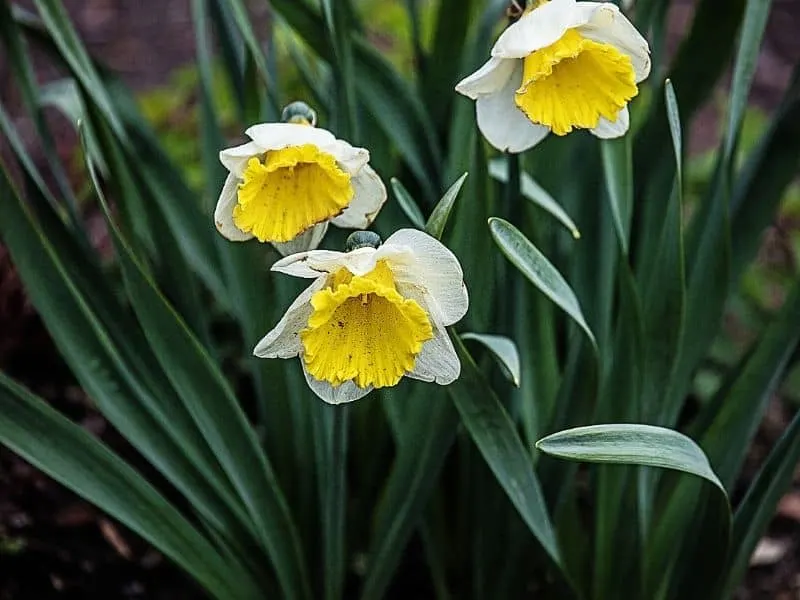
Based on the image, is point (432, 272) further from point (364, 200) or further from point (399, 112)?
point (399, 112)

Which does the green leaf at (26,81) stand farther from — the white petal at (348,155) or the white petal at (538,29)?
the white petal at (538,29)

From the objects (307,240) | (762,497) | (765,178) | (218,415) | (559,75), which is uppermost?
(559,75)

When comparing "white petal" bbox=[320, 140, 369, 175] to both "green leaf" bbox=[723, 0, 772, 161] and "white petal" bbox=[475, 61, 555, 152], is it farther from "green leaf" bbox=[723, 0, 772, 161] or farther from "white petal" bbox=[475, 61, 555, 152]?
"green leaf" bbox=[723, 0, 772, 161]

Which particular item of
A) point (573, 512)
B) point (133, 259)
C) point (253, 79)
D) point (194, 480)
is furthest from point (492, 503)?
point (253, 79)

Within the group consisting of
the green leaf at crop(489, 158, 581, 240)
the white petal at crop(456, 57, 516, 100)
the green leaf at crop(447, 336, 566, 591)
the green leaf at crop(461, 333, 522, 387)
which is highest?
the white petal at crop(456, 57, 516, 100)

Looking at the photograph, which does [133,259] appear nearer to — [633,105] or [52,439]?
[52,439]

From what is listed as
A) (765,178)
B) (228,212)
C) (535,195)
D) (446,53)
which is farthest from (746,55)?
(228,212)

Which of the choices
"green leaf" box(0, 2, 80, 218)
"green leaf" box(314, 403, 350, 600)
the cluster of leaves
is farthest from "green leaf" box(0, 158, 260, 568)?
"green leaf" box(0, 2, 80, 218)
